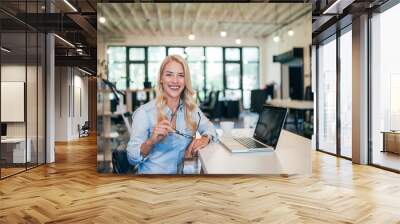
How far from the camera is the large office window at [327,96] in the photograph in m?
8.38

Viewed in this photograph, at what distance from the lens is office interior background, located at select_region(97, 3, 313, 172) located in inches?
193

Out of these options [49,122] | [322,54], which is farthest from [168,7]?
[322,54]

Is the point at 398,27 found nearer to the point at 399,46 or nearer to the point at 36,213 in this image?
the point at 399,46

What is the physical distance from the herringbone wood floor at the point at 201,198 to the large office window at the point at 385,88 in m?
0.51

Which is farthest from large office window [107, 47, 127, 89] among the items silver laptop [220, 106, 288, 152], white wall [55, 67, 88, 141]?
white wall [55, 67, 88, 141]

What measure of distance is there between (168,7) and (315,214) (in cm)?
292

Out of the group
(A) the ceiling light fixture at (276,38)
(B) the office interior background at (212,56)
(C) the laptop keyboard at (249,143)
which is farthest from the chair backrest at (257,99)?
(A) the ceiling light fixture at (276,38)

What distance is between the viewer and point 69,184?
5.23 meters

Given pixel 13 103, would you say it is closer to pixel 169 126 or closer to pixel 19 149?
pixel 19 149

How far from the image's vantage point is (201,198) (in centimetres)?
439

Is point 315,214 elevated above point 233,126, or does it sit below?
below

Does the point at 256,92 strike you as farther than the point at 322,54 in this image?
No

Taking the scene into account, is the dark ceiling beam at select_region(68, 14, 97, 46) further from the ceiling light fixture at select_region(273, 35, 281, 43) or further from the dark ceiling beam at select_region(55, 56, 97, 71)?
the ceiling light fixture at select_region(273, 35, 281, 43)

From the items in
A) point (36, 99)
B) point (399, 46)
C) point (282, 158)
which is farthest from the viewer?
point (36, 99)
